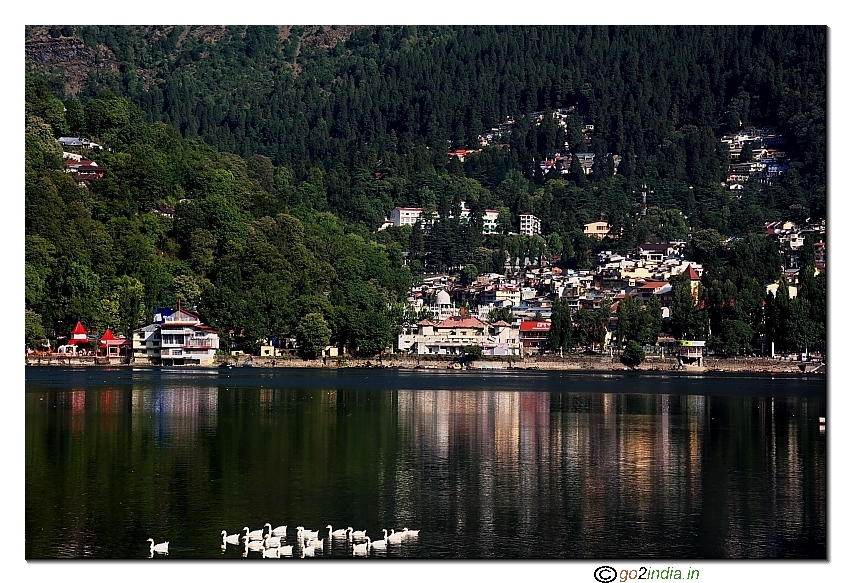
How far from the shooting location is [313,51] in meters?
92.4

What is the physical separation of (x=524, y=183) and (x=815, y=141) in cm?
2460

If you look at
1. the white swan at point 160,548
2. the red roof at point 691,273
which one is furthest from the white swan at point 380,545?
the red roof at point 691,273

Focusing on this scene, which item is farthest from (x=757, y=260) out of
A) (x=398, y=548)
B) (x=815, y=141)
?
(x=398, y=548)

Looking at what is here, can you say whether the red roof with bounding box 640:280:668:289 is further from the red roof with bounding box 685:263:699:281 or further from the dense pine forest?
the dense pine forest

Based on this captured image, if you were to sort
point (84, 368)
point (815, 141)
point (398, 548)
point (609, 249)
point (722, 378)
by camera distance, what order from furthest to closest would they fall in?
point (609, 249)
point (815, 141)
point (722, 378)
point (84, 368)
point (398, 548)

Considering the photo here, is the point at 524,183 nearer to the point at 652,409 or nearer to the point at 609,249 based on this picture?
the point at 609,249

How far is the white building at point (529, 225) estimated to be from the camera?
77.2 metres

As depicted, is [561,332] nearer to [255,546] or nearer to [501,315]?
[501,315]

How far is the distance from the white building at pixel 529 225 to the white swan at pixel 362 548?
64664 millimetres

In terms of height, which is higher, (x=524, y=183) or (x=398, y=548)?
(x=524, y=183)

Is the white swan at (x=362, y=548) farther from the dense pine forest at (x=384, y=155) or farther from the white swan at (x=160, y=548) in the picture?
the dense pine forest at (x=384, y=155)

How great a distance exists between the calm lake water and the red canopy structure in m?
10.3

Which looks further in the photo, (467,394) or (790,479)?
(467,394)

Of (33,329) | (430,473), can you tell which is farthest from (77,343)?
A: (430,473)
